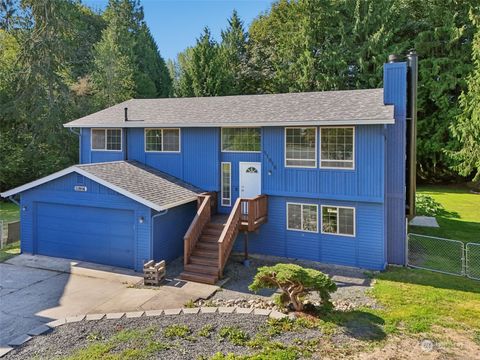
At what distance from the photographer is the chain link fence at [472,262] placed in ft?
39.1

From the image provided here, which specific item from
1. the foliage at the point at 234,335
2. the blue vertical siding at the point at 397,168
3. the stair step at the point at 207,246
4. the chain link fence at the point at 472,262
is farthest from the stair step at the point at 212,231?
the chain link fence at the point at 472,262

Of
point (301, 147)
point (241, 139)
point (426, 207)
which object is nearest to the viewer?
point (301, 147)

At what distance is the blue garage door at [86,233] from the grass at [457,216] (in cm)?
1247

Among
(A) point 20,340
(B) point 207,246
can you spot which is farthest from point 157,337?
(B) point 207,246

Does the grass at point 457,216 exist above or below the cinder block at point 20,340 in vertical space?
above

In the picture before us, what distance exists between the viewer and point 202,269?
39.1 ft

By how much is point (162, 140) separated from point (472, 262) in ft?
41.4

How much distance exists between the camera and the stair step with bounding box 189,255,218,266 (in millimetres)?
12102

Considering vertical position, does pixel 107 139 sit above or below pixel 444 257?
above

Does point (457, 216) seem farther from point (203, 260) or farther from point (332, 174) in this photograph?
point (203, 260)

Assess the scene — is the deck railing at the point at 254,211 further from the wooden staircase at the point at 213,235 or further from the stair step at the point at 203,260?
the stair step at the point at 203,260

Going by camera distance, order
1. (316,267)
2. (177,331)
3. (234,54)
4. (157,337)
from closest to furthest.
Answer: (157,337) → (177,331) → (316,267) → (234,54)

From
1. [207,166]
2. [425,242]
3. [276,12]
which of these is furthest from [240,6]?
[425,242]

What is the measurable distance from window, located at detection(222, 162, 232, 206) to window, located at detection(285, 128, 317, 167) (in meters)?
2.47
